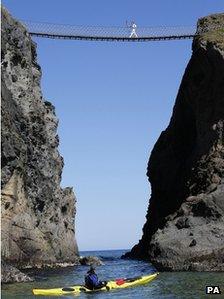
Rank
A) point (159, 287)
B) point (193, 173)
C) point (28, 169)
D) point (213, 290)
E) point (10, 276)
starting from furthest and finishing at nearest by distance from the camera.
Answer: point (193, 173) < point (28, 169) < point (10, 276) < point (159, 287) < point (213, 290)

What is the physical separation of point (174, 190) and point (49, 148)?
19980 millimetres

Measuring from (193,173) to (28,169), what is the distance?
18.8 meters

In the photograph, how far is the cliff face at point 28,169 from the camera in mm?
57562

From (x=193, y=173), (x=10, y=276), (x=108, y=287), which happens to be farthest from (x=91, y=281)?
(x=193, y=173)

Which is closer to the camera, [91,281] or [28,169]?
[91,281]

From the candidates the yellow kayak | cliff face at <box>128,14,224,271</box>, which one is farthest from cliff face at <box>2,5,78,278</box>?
the yellow kayak

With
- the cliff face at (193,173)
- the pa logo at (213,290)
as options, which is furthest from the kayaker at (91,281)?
the cliff face at (193,173)

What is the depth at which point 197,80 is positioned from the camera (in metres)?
74.8

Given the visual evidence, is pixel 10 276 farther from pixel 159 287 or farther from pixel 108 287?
pixel 159 287

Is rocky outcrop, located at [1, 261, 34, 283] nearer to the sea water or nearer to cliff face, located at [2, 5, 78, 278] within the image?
the sea water

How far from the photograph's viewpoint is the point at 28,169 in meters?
65.7

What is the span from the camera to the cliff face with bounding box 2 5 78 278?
189 feet

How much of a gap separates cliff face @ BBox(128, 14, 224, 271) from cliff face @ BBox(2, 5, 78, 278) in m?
11.9

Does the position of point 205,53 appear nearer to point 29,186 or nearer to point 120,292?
point 29,186
